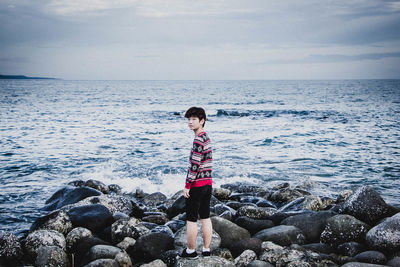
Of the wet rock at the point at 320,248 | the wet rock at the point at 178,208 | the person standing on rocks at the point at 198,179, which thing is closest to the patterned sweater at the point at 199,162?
the person standing on rocks at the point at 198,179

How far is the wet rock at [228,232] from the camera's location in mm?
6027

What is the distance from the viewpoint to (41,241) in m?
5.88

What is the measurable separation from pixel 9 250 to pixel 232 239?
3.90m

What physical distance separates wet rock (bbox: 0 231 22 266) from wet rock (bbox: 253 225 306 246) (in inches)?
169

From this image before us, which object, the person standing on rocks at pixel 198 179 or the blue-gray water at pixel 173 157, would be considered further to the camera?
the blue-gray water at pixel 173 157

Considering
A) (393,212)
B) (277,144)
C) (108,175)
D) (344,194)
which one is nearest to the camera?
(393,212)

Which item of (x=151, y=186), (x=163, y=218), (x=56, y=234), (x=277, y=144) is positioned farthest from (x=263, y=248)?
(x=277, y=144)

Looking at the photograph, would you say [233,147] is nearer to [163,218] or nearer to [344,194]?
[344,194]

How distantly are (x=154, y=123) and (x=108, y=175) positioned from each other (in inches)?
640

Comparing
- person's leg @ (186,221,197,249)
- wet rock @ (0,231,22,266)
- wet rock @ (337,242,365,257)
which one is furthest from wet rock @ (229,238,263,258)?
wet rock @ (0,231,22,266)

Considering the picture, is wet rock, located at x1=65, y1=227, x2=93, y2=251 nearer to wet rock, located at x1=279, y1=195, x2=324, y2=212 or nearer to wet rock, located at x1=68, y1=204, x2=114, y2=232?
wet rock, located at x1=68, y1=204, x2=114, y2=232

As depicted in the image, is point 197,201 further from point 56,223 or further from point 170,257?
point 56,223

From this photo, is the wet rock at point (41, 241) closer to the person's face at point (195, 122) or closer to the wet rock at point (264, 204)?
the person's face at point (195, 122)

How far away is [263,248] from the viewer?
5590 mm
